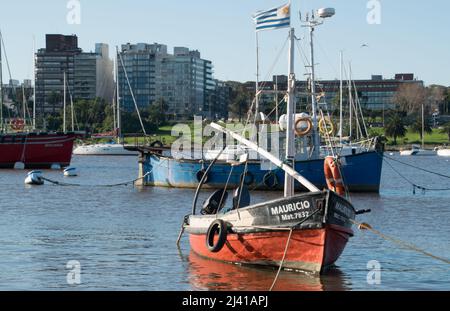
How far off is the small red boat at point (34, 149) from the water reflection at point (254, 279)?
197ft

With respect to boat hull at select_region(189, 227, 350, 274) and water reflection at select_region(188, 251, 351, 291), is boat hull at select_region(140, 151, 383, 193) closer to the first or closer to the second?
water reflection at select_region(188, 251, 351, 291)

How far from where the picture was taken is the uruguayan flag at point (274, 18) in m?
29.4

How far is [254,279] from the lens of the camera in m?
25.8

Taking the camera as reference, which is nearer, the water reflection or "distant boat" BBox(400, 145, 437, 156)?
the water reflection

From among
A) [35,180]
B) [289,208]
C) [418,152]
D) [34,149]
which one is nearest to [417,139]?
[418,152]

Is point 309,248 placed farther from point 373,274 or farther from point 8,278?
point 8,278

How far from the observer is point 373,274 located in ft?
88.2

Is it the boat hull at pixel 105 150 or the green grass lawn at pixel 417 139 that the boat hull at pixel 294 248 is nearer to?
the boat hull at pixel 105 150

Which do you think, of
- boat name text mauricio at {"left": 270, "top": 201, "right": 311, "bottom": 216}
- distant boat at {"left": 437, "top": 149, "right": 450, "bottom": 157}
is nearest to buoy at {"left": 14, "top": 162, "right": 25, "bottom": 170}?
boat name text mauricio at {"left": 270, "top": 201, "right": 311, "bottom": 216}

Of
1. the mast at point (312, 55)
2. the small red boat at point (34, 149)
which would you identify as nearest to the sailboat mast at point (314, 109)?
the mast at point (312, 55)

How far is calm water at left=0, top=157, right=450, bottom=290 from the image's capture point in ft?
84.4

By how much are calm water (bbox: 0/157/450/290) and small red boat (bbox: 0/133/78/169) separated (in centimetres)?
3215

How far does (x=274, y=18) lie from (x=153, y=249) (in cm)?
858
